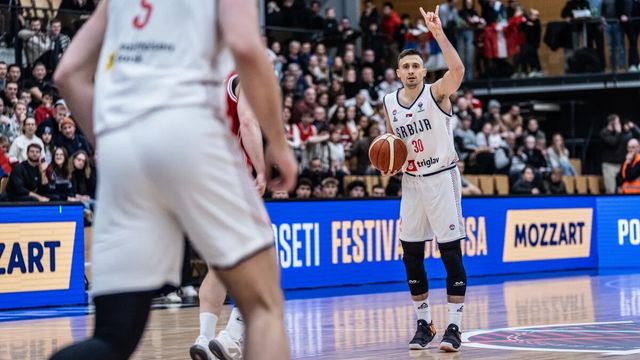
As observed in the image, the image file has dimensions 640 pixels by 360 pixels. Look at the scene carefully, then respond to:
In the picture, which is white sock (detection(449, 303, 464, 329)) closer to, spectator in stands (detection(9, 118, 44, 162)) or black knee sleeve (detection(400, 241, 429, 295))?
black knee sleeve (detection(400, 241, 429, 295))

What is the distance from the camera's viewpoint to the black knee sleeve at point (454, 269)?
973 cm

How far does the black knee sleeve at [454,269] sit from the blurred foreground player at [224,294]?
7.47 feet

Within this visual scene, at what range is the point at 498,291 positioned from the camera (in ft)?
53.0

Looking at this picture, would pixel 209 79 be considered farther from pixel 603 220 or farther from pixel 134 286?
pixel 603 220

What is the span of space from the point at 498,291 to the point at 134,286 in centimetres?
1245

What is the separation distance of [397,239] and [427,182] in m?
8.74

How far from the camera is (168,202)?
4.03 metres

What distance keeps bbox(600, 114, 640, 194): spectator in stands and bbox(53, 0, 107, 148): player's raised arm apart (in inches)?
869

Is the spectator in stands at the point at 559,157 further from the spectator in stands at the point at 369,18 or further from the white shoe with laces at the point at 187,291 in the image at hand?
the white shoe with laces at the point at 187,291

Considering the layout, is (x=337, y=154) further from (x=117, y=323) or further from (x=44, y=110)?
(x=117, y=323)

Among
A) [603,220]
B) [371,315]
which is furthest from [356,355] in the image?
[603,220]

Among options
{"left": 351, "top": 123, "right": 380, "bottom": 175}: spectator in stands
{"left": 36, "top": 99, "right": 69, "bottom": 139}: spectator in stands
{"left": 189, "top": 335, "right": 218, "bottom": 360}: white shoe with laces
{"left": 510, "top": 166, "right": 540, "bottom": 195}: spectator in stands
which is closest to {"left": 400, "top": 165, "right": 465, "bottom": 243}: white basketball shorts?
{"left": 189, "top": 335, "right": 218, "bottom": 360}: white shoe with laces

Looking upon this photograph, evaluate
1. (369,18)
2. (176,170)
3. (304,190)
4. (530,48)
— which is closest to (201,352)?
(176,170)

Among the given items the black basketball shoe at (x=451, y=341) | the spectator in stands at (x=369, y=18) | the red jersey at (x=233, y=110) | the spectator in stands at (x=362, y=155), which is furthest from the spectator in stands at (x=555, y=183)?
the red jersey at (x=233, y=110)
